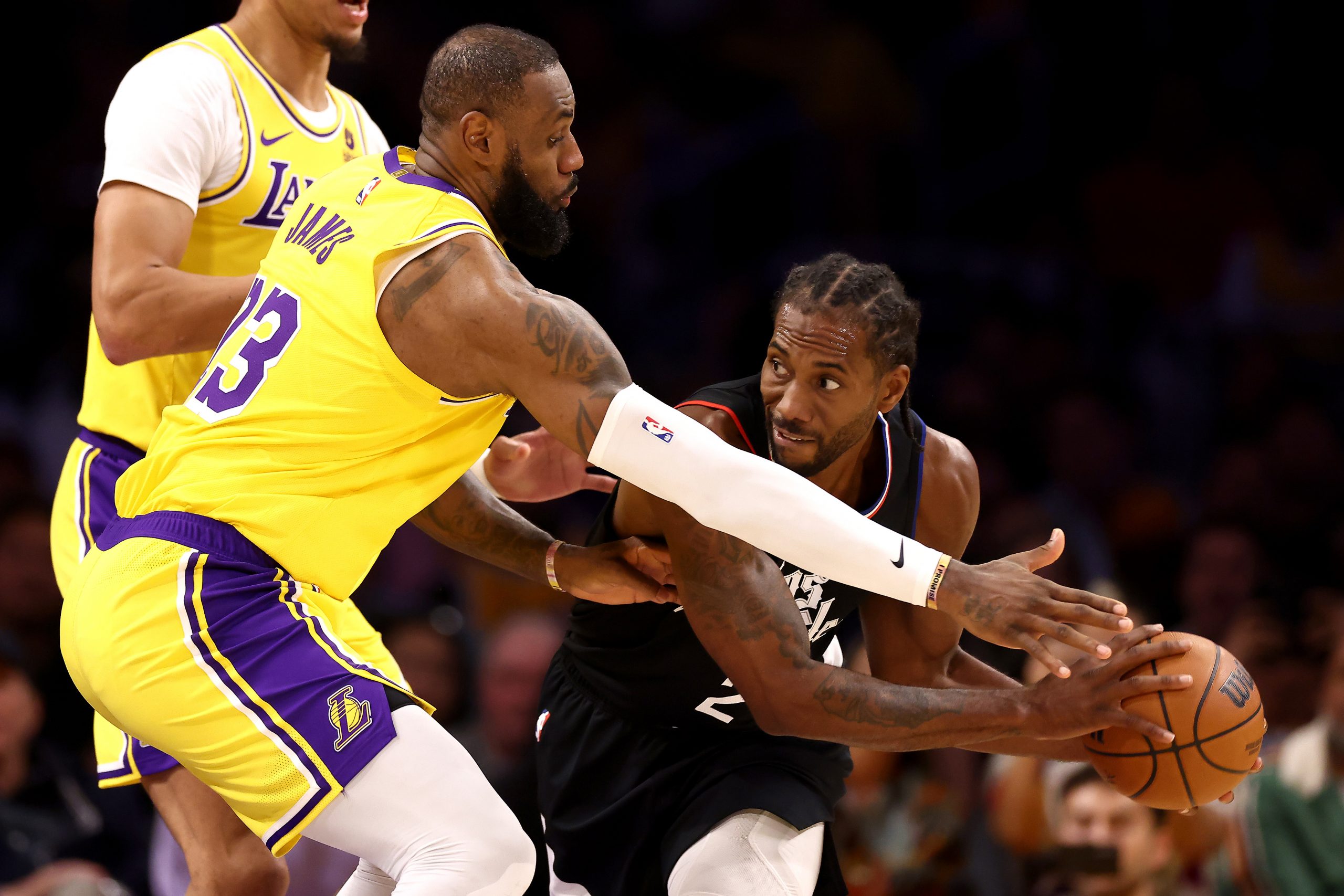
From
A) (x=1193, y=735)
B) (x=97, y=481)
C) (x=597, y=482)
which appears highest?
(x=97, y=481)

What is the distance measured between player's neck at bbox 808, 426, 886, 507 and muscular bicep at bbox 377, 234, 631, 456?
999 mm

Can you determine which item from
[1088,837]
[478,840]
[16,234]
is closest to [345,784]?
[478,840]

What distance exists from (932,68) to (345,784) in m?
8.29

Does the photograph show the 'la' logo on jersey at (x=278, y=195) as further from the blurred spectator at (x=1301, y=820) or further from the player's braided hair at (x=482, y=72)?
the blurred spectator at (x=1301, y=820)

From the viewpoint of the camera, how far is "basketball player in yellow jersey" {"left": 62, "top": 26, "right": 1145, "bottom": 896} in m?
2.98

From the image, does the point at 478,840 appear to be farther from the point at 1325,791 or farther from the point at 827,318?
the point at 1325,791

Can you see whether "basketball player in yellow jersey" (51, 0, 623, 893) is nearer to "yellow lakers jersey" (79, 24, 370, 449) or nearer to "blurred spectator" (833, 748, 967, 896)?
"yellow lakers jersey" (79, 24, 370, 449)

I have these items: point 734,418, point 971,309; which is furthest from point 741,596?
Result: point 971,309

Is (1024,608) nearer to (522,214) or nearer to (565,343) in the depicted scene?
(565,343)

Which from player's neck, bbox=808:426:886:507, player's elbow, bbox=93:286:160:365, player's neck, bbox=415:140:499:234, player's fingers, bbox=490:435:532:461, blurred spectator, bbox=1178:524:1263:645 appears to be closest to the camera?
player's neck, bbox=415:140:499:234

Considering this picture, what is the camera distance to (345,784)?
9.80 feet

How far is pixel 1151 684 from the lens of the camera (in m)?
3.17

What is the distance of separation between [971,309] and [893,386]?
570 centimetres

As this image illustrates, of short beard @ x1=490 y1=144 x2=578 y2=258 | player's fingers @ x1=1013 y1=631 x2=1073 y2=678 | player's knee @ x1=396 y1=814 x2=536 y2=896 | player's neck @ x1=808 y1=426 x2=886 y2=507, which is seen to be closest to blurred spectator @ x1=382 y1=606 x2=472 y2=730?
player's neck @ x1=808 y1=426 x2=886 y2=507
